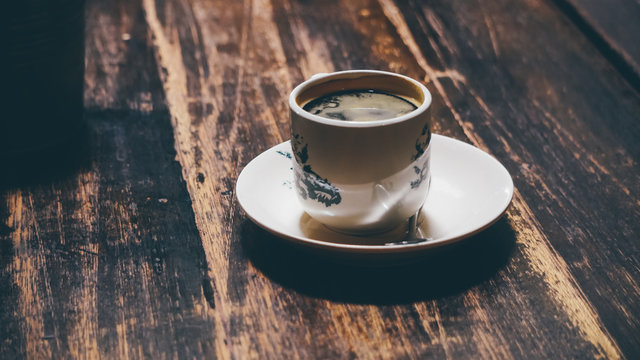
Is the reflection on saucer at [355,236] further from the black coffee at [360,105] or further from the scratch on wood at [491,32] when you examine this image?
the scratch on wood at [491,32]

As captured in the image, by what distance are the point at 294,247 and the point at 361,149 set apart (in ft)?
0.38

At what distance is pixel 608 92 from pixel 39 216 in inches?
30.1

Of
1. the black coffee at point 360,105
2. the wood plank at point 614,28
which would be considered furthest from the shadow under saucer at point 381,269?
the wood plank at point 614,28

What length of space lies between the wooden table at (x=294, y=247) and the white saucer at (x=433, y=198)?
27mm

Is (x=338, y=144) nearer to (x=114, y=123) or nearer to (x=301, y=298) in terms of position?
(x=301, y=298)

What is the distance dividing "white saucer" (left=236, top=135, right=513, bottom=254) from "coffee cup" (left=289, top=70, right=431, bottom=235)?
22 millimetres

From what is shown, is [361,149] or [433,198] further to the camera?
[433,198]

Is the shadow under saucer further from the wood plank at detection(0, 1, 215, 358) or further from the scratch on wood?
the scratch on wood

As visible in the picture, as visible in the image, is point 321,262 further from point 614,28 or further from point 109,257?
point 614,28

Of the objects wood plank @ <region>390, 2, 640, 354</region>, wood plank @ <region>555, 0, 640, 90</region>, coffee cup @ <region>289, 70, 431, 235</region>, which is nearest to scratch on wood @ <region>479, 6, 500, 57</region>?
wood plank @ <region>390, 2, 640, 354</region>

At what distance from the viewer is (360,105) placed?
1.79 feet

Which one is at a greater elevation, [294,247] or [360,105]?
[360,105]

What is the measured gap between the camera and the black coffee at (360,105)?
53cm

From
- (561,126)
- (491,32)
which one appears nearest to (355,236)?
(561,126)
